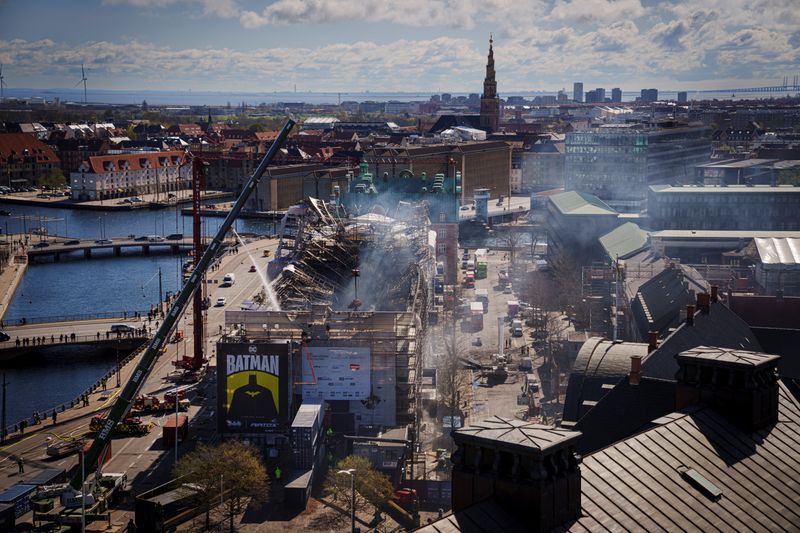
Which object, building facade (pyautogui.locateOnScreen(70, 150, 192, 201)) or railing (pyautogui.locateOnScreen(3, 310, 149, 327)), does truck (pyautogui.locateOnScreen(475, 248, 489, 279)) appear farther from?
building facade (pyautogui.locateOnScreen(70, 150, 192, 201))

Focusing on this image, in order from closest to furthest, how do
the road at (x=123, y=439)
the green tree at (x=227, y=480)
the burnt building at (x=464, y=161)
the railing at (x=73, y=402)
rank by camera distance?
the green tree at (x=227, y=480) < the road at (x=123, y=439) < the railing at (x=73, y=402) < the burnt building at (x=464, y=161)

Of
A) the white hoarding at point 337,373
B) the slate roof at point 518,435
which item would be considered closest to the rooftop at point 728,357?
the slate roof at point 518,435

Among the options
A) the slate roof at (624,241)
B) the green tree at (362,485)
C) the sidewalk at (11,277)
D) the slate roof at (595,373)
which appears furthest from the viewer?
the sidewalk at (11,277)

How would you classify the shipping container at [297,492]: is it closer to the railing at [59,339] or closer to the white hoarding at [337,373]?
the white hoarding at [337,373]

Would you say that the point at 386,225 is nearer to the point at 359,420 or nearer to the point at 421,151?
the point at 359,420

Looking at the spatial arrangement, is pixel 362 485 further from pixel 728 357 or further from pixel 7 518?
pixel 728 357
